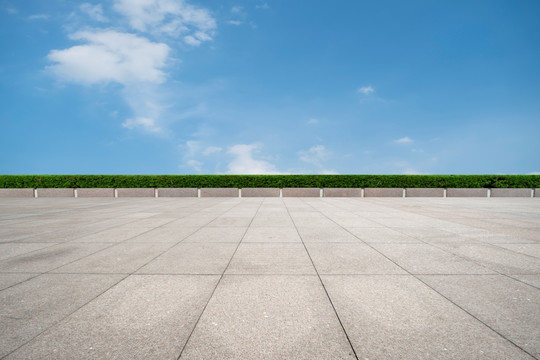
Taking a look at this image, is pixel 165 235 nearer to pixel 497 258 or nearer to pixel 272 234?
pixel 272 234

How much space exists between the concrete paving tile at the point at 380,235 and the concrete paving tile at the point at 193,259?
3403 mm

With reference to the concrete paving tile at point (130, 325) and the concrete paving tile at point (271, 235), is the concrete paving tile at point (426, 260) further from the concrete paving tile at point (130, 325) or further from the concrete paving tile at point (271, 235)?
the concrete paving tile at point (130, 325)

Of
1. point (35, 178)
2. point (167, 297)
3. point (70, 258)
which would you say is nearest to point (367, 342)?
point (167, 297)

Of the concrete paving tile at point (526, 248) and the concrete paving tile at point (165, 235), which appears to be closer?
the concrete paving tile at point (526, 248)

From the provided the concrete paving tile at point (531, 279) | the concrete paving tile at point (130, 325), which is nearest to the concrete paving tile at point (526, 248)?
the concrete paving tile at point (531, 279)

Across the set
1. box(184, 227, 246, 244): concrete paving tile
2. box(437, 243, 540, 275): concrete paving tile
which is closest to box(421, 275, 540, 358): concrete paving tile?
box(437, 243, 540, 275): concrete paving tile

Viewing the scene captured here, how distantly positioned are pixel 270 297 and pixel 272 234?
136 inches

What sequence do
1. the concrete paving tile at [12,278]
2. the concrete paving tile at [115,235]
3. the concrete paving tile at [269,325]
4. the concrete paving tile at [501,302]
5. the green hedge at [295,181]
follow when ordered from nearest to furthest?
the concrete paving tile at [269,325] < the concrete paving tile at [501,302] < the concrete paving tile at [12,278] < the concrete paving tile at [115,235] < the green hedge at [295,181]

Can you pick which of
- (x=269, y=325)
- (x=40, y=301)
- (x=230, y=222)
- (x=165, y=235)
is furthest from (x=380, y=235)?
(x=40, y=301)

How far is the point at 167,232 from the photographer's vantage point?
7.01 metres

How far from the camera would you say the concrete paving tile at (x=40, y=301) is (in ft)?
8.44

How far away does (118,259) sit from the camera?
475 cm

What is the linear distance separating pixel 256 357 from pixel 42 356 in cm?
193

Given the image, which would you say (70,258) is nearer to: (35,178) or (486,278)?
(486,278)
